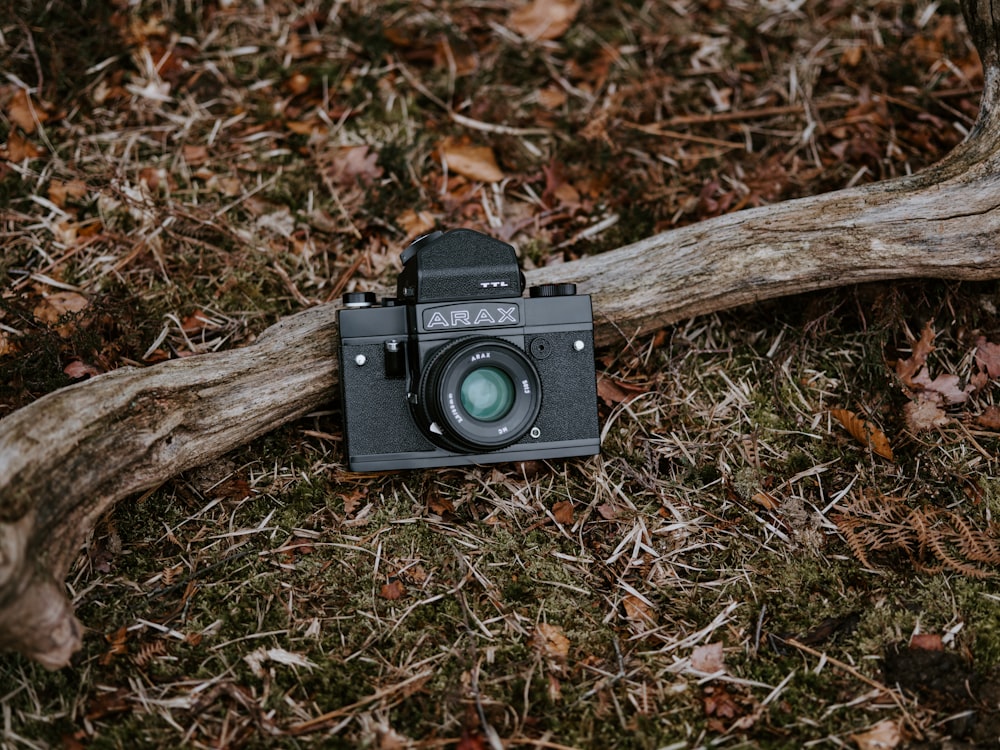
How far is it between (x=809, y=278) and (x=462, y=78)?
2.08 metres

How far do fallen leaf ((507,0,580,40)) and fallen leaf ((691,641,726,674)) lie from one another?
10.8 feet

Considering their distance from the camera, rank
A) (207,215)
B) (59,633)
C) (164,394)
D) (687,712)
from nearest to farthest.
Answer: (59,633) < (687,712) < (164,394) < (207,215)

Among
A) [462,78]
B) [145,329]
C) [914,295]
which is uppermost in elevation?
[462,78]

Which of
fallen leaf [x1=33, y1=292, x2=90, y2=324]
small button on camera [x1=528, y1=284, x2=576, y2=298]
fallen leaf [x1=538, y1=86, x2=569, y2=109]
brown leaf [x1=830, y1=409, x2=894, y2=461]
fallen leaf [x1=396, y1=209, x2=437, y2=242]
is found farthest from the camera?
Result: fallen leaf [x1=538, y1=86, x2=569, y2=109]

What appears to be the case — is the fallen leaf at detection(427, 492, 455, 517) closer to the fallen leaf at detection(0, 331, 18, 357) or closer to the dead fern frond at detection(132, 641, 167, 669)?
the dead fern frond at detection(132, 641, 167, 669)

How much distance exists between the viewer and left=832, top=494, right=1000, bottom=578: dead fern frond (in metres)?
2.87

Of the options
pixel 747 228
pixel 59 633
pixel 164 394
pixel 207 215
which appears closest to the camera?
pixel 59 633

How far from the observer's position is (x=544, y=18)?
4.67 metres

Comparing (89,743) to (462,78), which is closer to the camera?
(89,743)

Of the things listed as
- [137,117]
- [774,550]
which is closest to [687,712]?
[774,550]

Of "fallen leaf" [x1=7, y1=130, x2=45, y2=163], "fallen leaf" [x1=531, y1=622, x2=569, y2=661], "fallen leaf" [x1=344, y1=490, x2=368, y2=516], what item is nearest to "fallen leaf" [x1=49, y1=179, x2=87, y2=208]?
"fallen leaf" [x1=7, y1=130, x2=45, y2=163]

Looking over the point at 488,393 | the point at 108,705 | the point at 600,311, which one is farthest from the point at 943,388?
the point at 108,705

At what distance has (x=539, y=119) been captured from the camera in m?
4.32

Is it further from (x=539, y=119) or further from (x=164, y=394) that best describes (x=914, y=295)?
(x=164, y=394)
